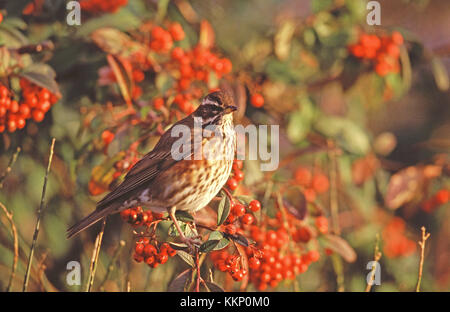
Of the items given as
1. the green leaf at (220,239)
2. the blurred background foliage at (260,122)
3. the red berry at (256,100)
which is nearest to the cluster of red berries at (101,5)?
the blurred background foliage at (260,122)

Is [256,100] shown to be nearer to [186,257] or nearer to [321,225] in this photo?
[321,225]

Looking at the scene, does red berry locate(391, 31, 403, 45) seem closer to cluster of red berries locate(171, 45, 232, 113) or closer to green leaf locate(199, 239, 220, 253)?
cluster of red berries locate(171, 45, 232, 113)

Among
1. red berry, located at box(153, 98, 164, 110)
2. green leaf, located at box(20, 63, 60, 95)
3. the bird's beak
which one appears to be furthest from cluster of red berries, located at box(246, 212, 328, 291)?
green leaf, located at box(20, 63, 60, 95)

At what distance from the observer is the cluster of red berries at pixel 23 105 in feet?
5.73

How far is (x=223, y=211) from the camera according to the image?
1.30 m

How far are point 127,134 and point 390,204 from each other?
4.31 feet

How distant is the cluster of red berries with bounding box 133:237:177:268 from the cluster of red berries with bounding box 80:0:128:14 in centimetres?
129

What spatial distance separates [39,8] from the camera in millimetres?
2182

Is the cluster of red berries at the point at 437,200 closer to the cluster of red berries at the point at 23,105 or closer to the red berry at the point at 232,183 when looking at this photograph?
the red berry at the point at 232,183

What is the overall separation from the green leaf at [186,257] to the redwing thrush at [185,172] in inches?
3.9

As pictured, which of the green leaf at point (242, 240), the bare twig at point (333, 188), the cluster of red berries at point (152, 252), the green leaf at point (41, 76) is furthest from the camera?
the bare twig at point (333, 188)

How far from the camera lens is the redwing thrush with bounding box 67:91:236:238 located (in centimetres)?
135
